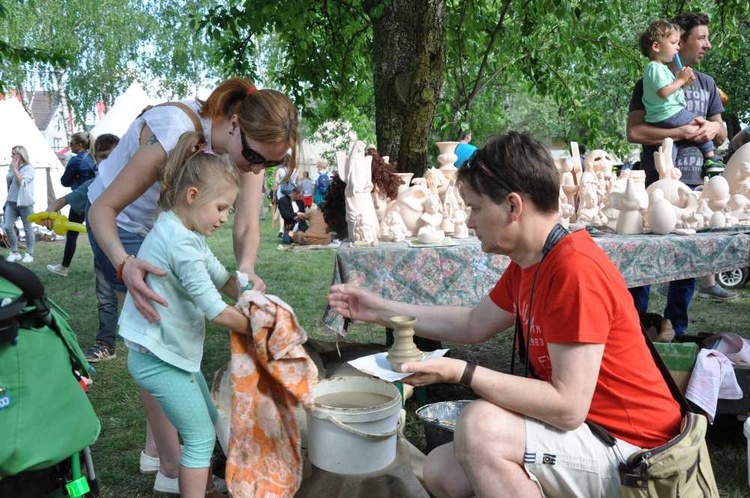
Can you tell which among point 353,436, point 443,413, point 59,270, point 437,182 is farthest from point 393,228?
point 59,270

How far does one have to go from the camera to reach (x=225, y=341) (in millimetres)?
5176

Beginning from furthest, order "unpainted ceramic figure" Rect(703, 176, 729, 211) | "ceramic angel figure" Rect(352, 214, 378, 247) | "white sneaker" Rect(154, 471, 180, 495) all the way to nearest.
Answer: "unpainted ceramic figure" Rect(703, 176, 729, 211) → "ceramic angel figure" Rect(352, 214, 378, 247) → "white sneaker" Rect(154, 471, 180, 495)

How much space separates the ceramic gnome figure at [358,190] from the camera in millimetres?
3549

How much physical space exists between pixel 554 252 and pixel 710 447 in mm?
2028

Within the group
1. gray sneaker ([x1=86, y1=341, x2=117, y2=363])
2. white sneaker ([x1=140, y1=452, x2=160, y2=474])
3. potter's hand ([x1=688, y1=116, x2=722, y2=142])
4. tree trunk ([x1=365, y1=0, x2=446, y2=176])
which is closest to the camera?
white sneaker ([x1=140, y1=452, x2=160, y2=474])

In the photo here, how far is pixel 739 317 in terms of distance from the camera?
18.1 feet

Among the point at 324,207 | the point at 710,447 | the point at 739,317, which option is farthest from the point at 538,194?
the point at 739,317

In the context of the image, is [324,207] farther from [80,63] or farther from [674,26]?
[80,63]

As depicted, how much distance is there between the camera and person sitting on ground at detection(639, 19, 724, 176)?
4.19m

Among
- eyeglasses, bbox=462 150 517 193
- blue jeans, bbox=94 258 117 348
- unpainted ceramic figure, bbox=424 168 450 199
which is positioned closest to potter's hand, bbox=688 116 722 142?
unpainted ceramic figure, bbox=424 168 450 199

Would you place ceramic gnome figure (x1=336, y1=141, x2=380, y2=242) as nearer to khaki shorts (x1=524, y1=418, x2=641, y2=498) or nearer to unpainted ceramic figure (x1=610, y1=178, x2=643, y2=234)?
unpainted ceramic figure (x1=610, y1=178, x2=643, y2=234)

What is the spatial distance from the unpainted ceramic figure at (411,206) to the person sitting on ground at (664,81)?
1.79 m

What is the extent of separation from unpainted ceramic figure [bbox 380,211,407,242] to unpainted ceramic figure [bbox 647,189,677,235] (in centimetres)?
144

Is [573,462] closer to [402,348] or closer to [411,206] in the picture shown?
[402,348]
